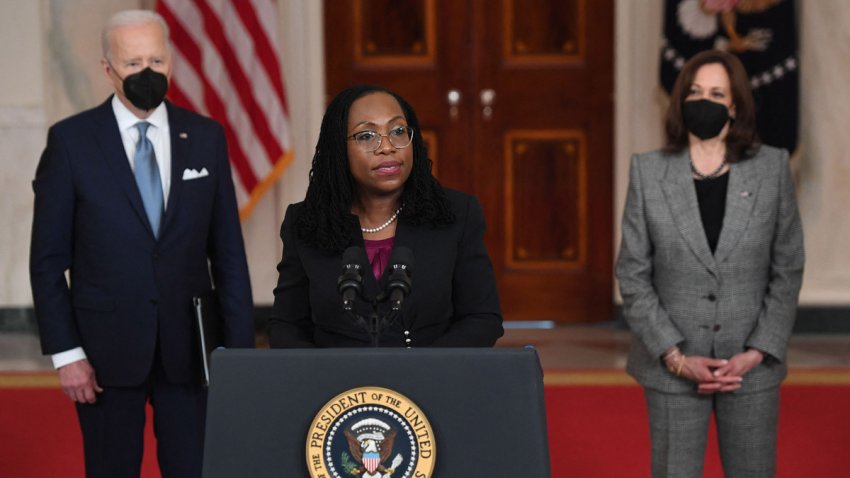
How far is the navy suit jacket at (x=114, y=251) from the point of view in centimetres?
316

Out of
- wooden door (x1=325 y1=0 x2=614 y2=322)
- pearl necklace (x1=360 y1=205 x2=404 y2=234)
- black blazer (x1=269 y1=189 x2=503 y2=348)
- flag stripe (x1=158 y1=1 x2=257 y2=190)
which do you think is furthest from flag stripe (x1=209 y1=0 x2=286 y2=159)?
pearl necklace (x1=360 y1=205 x2=404 y2=234)

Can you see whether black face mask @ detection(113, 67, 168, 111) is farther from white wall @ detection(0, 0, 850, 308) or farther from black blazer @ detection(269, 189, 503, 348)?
white wall @ detection(0, 0, 850, 308)

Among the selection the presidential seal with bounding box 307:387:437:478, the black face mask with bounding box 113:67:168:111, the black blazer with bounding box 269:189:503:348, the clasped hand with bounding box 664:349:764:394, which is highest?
the black face mask with bounding box 113:67:168:111

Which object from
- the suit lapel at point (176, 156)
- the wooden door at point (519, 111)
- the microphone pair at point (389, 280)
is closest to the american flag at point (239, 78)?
the wooden door at point (519, 111)

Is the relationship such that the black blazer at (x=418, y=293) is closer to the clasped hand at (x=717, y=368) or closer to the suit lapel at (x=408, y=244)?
the suit lapel at (x=408, y=244)

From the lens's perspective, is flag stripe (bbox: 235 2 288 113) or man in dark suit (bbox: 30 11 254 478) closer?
man in dark suit (bbox: 30 11 254 478)

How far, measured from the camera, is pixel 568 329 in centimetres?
729

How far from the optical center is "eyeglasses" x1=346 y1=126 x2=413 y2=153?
8.20ft

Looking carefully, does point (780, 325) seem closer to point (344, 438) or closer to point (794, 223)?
point (794, 223)

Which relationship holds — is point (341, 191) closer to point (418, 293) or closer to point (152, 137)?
point (418, 293)

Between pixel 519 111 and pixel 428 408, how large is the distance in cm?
548

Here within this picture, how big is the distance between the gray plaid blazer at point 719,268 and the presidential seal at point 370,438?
1.61 m

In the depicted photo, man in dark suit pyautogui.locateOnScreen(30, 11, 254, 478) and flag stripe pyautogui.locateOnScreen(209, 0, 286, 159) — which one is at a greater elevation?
flag stripe pyautogui.locateOnScreen(209, 0, 286, 159)

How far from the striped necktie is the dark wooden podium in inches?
53.2
